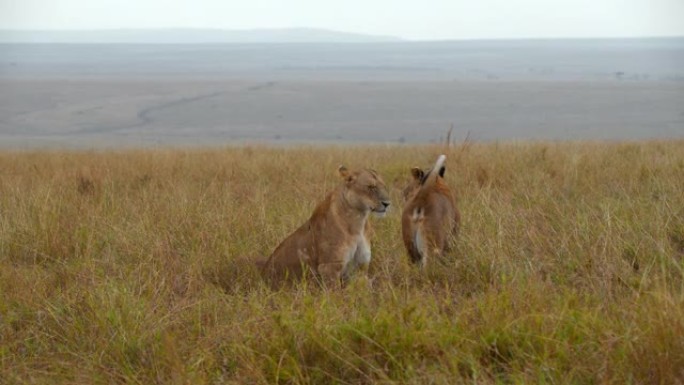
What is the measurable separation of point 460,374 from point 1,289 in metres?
2.70

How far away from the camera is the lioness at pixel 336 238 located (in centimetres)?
581

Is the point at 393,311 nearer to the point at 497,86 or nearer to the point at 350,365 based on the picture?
the point at 350,365

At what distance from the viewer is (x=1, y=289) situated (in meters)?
5.43

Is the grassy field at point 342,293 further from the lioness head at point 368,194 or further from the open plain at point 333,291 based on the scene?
the lioness head at point 368,194

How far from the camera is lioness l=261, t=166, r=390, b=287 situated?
581 centimetres

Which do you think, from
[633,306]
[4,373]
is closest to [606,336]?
[633,306]

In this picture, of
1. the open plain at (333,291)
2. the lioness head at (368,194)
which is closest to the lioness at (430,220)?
the open plain at (333,291)

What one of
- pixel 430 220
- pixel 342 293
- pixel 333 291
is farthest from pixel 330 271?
pixel 430 220

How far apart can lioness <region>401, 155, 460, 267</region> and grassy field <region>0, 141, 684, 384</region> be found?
0.45 ft

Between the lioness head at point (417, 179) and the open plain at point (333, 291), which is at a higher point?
the lioness head at point (417, 179)

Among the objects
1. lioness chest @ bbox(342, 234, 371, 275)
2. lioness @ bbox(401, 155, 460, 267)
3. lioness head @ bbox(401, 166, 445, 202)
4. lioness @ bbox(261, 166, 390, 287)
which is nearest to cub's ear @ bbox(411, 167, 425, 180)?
lioness head @ bbox(401, 166, 445, 202)

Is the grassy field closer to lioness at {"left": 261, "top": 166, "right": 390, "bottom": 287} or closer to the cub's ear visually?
lioness at {"left": 261, "top": 166, "right": 390, "bottom": 287}

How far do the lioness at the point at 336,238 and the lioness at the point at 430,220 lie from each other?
0.31 metres

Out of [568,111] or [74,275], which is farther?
[568,111]
